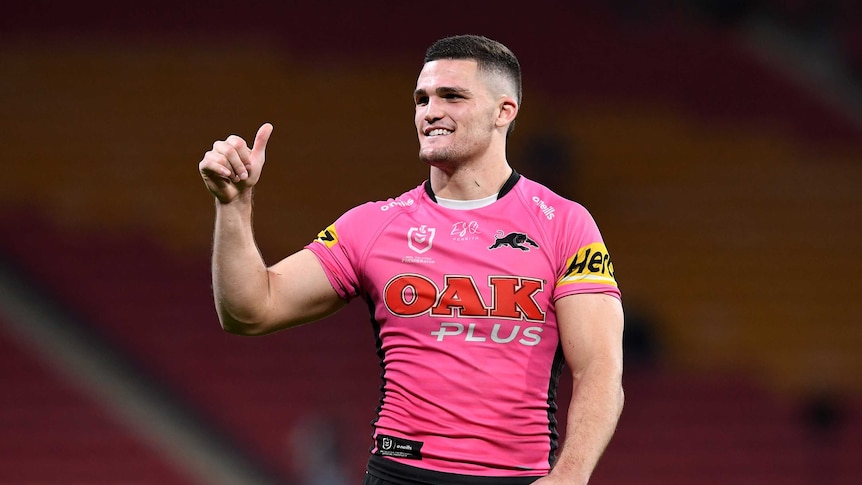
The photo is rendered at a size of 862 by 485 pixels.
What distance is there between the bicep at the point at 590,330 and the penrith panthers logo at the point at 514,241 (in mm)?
180

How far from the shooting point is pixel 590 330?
120 inches

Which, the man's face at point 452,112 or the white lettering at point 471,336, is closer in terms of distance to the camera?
the white lettering at point 471,336

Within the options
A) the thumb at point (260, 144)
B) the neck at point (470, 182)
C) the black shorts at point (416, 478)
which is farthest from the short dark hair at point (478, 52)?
the black shorts at point (416, 478)

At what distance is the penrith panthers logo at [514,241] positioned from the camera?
125 inches

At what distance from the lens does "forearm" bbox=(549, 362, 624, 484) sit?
9.43 feet

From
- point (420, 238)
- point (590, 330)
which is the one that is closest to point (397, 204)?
point (420, 238)

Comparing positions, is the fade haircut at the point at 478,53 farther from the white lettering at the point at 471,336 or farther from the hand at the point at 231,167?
the white lettering at the point at 471,336

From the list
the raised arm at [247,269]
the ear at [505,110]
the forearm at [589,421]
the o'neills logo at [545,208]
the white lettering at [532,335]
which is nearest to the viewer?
the forearm at [589,421]

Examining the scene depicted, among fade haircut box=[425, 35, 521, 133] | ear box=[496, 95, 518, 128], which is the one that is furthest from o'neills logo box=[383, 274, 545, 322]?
fade haircut box=[425, 35, 521, 133]

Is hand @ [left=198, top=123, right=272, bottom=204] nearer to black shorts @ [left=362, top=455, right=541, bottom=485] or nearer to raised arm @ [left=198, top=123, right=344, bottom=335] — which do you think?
raised arm @ [left=198, top=123, right=344, bottom=335]
